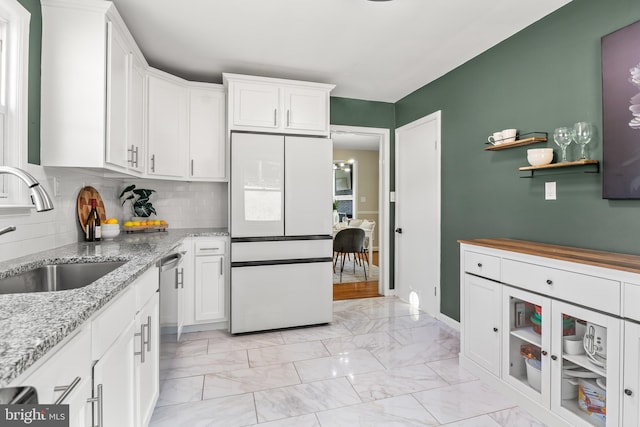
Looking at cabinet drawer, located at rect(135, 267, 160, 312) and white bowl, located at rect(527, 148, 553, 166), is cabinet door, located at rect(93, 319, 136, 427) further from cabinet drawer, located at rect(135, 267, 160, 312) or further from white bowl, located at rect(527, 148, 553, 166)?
white bowl, located at rect(527, 148, 553, 166)

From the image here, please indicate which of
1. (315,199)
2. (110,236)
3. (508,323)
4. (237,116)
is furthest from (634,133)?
(110,236)

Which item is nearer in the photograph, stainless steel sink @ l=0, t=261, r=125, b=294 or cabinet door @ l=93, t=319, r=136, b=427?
cabinet door @ l=93, t=319, r=136, b=427

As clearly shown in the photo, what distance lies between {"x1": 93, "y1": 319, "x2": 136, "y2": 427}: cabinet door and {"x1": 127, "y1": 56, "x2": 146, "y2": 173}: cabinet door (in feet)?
5.26

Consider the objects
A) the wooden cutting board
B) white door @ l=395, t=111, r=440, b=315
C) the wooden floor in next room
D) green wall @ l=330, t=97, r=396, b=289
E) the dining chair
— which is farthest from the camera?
the dining chair

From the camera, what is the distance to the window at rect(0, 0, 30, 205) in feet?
5.49

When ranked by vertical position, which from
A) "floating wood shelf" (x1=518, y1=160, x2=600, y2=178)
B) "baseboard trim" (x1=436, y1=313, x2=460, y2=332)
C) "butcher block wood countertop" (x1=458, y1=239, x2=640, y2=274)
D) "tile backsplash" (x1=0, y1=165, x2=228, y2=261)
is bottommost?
"baseboard trim" (x1=436, y1=313, x2=460, y2=332)

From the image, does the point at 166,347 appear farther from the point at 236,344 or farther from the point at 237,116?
the point at 237,116

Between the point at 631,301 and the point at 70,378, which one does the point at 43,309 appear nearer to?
the point at 70,378

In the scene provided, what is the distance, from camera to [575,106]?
2.08 m

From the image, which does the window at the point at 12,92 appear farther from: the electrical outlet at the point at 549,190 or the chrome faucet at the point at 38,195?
the electrical outlet at the point at 549,190

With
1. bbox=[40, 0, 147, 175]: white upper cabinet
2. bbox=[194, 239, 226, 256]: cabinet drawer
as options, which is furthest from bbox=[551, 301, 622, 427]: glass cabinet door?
bbox=[40, 0, 147, 175]: white upper cabinet

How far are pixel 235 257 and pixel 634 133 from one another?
2.87 m

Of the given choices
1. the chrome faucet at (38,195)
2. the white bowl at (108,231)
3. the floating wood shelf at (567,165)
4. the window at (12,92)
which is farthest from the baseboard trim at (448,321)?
the window at (12,92)

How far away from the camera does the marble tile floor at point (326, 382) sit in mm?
1873
